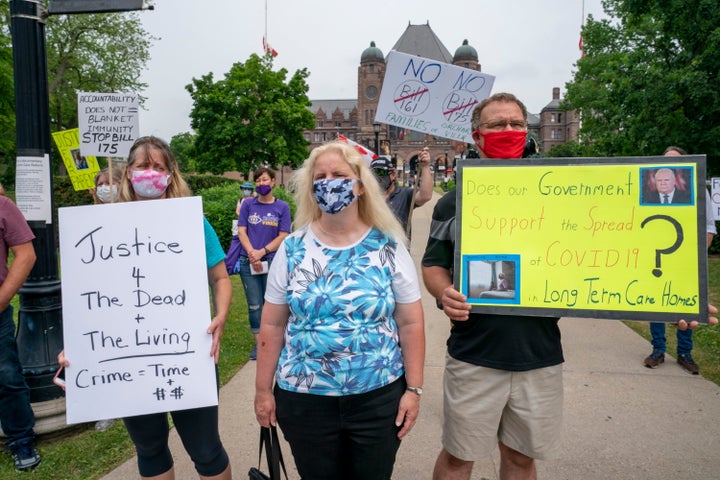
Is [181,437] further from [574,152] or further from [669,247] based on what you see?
[574,152]

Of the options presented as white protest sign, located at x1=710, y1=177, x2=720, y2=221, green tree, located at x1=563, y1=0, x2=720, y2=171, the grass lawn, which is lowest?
the grass lawn

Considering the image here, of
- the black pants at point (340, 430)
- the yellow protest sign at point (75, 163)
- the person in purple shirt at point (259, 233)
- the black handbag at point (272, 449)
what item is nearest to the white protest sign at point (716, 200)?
the person in purple shirt at point (259, 233)

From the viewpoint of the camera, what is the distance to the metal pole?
3.65 m

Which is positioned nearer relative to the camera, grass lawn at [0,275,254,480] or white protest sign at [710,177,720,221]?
grass lawn at [0,275,254,480]

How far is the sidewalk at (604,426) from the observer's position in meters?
3.20

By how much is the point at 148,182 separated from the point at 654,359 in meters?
4.97

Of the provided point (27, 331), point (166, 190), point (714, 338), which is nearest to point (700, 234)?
point (166, 190)

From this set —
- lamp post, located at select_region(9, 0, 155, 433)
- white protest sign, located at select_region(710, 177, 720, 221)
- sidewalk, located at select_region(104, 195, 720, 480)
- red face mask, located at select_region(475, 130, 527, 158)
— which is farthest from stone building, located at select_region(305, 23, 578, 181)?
red face mask, located at select_region(475, 130, 527, 158)

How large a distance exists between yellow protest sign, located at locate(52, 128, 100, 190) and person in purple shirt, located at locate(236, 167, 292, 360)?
2.72 m

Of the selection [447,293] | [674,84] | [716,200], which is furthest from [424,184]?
[674,84]

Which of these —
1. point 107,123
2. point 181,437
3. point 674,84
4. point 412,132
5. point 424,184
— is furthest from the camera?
point 412,132

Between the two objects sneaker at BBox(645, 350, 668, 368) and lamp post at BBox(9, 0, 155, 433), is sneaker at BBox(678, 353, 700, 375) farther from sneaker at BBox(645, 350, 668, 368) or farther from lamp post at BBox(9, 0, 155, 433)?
lamp post at BBox(9, 0, 155, 433)

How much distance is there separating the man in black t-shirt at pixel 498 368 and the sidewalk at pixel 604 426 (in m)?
0.96

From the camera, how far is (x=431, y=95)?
4605 mm
